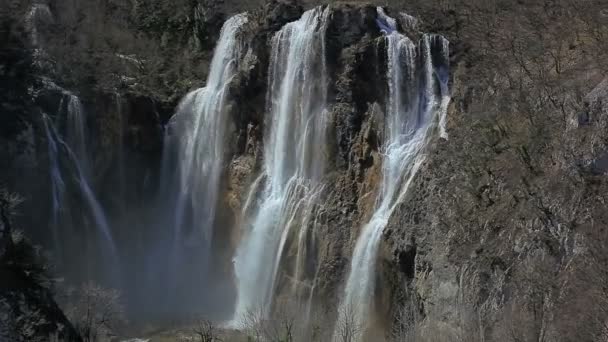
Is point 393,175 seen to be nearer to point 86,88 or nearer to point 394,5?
point 394,5

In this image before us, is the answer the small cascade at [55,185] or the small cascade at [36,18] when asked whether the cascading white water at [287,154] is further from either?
the small cascade at [36,18]

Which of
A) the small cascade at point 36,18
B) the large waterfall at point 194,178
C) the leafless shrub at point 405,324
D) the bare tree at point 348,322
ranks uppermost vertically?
the small cascade at point 36,18

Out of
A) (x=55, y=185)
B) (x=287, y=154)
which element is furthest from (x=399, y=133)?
(x=55, y=185)

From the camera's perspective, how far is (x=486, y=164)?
107 ft

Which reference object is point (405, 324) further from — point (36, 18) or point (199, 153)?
point (36, 18)

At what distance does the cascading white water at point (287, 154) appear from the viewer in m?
39.1

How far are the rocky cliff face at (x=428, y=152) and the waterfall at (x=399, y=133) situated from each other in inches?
23.8

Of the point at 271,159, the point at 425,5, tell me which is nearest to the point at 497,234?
the point at 271,159

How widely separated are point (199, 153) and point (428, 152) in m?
16.0

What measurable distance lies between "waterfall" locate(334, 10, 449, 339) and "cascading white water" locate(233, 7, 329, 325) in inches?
154

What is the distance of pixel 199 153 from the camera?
44656mm

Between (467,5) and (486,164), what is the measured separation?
16141 mm

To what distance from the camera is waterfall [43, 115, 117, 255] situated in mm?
40281

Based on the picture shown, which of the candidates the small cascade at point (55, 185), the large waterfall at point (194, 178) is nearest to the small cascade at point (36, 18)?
the small cascade at point (55, 185)
